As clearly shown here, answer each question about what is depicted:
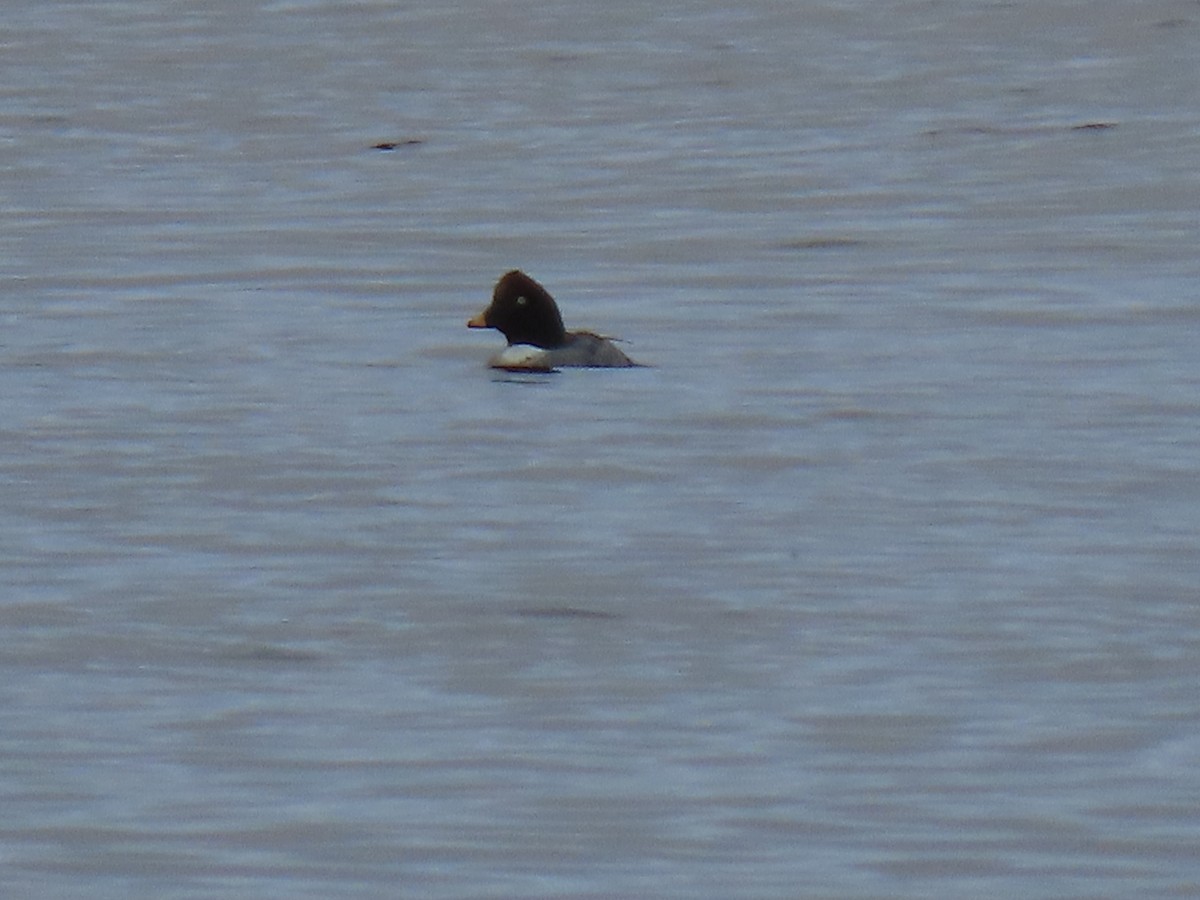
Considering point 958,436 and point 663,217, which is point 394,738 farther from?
point 663,217

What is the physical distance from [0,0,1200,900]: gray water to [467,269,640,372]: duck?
0.13 metres

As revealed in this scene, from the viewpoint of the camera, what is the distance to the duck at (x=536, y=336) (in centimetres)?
1523

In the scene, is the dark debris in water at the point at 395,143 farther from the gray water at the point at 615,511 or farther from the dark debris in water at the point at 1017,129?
the dark debris in water at the point at 1017,129

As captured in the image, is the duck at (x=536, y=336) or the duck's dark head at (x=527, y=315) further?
the duck's dark head at (x=527, y=315)

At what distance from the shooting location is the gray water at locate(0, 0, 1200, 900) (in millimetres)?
7793

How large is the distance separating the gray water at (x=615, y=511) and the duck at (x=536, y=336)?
0.42 ft

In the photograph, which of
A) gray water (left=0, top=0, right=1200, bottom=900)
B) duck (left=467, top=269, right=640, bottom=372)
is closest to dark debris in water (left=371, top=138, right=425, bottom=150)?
gray water (left=0, top=0, right=1200, bottom=900)

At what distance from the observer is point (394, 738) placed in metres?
8.49

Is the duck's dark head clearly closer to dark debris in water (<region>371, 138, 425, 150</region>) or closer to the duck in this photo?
the duck

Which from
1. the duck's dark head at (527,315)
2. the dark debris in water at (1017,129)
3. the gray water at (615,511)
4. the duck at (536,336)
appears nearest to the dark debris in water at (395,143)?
the gray water at (615,511)

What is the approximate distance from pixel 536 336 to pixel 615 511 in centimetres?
402

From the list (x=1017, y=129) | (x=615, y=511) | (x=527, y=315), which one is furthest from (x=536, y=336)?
(x=1017, y=129)

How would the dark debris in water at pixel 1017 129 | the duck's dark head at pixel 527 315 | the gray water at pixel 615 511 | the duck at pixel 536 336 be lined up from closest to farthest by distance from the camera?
the gray water at pixel 615 511, the duck at pixel 536 336, the duck's dark head at pixel 527 315, the dark debris in water at pixel 1017 129

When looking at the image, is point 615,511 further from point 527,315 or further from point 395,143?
point 395,143
